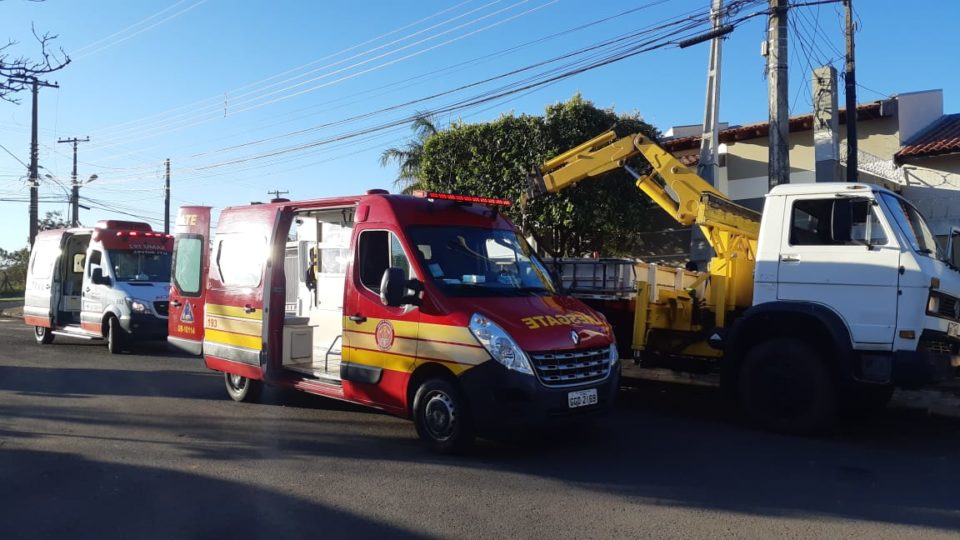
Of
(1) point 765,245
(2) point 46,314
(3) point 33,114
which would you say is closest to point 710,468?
(1) point 765,245

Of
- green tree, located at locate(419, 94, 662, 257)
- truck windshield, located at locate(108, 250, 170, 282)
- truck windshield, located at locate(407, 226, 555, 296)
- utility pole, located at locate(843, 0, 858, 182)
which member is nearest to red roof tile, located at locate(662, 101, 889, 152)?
green tree, located at locate(419, 94, 662, 257)

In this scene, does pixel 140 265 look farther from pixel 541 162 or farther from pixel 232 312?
pixel 541 162

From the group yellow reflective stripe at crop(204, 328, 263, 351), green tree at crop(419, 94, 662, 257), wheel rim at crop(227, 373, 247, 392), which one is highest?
green tree at crop(419, 94, 662, 257)

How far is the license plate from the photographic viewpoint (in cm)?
656

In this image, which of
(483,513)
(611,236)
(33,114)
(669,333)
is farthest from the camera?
(33,114)

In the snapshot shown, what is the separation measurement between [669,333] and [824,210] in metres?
2.38

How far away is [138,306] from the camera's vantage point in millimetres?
14430

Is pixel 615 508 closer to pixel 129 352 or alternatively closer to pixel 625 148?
pixel 625 148

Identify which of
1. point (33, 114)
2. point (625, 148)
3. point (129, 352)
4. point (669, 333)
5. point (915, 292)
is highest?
point (33, 114)

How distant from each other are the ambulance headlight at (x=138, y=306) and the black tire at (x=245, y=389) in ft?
18.9

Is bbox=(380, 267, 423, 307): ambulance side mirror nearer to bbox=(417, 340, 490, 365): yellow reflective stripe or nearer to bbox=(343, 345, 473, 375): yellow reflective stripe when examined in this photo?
bbox=(417, 340, 490, 365): yellow reflective stripe

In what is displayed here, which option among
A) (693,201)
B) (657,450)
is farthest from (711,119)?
(657,450)

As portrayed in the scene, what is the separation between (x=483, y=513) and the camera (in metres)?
5.29

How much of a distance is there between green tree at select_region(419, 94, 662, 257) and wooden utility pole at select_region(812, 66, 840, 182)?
160 inches
